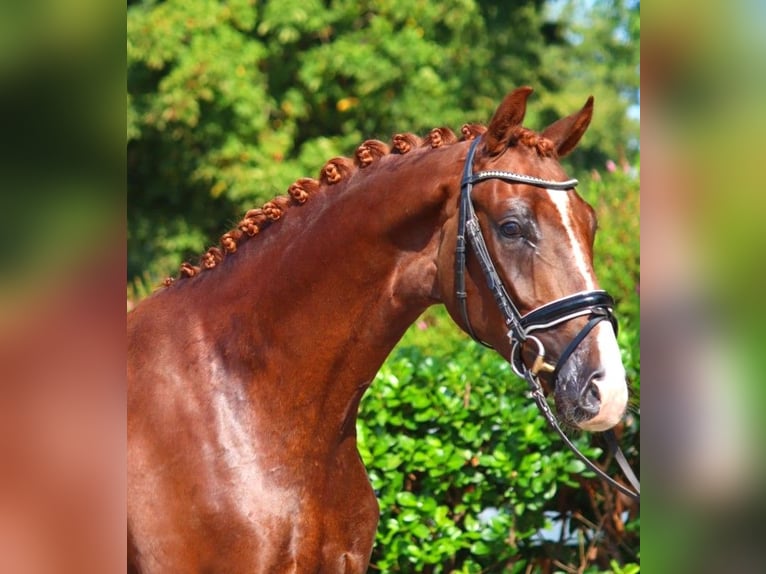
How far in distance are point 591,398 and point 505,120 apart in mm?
744

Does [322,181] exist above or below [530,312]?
above

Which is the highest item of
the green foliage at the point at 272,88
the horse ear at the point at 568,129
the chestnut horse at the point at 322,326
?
the horse ear at the point at 568,129

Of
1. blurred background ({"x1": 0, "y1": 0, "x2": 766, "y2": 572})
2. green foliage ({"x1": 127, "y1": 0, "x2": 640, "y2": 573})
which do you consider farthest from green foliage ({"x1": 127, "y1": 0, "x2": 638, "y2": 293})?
blurred background ({"x1": 0, "y1": 0, "x2": 766, "y2": 572})

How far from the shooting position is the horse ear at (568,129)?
8.66 feet

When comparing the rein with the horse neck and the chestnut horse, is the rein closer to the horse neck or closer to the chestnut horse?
the chestnut horse

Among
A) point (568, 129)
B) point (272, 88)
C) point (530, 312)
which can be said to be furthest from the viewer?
point (272, 88)

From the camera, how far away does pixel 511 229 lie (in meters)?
2.41

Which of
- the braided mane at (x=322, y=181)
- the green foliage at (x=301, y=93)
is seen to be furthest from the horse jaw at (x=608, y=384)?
the green foliage at (x=301, y=93)

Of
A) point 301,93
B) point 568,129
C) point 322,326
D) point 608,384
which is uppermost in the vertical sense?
point 568,129

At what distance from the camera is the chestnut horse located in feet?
7.95

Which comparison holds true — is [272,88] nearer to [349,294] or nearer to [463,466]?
[463,466]

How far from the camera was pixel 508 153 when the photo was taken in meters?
2.51
